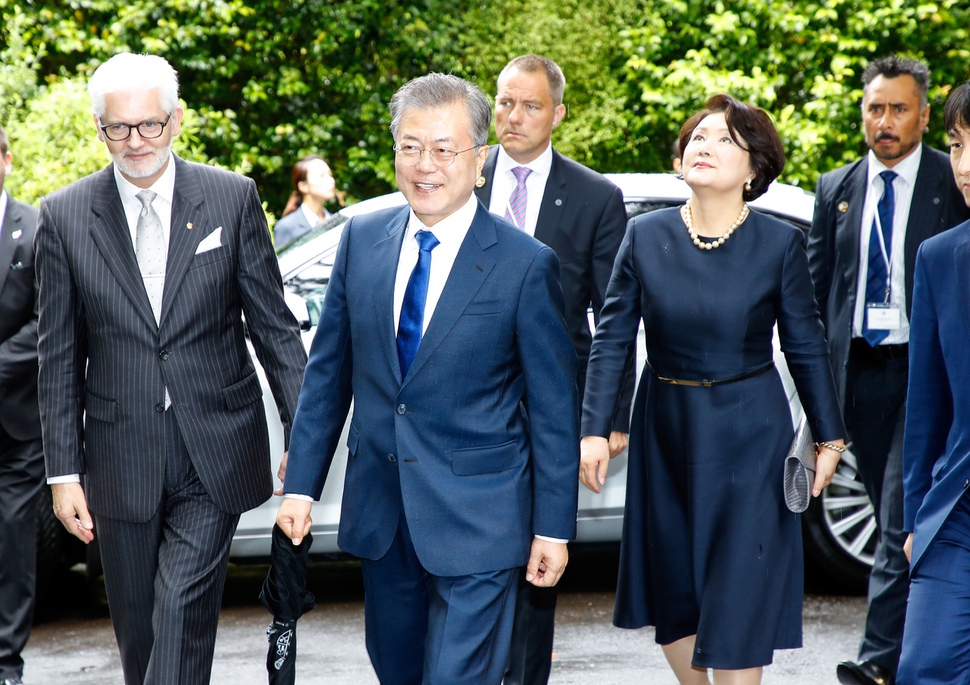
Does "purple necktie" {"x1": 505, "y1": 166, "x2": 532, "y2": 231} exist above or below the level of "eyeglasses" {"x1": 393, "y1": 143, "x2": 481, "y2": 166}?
below

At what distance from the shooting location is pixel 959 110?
3537 mm

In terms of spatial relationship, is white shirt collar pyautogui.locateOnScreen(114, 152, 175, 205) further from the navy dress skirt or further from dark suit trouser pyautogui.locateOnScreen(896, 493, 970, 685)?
dark suit trouser pyautogui.locateOnScreen(896, 493, 970, 685)

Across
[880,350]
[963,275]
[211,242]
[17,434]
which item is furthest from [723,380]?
[17,434]

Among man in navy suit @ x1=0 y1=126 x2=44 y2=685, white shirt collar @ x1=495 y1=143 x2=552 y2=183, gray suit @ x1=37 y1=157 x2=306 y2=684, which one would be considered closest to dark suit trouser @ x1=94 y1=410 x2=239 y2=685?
gray suit @ x1=37 y1=157 x2=306 y2=684

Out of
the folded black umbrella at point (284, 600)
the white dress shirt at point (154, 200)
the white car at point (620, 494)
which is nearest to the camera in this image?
the folded black umbrella at point (284, 600)

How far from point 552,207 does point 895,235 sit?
59.0 inches

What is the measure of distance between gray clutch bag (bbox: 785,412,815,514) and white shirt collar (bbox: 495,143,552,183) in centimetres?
158

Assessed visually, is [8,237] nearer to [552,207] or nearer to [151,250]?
[151,250]

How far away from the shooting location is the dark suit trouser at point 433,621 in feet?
11.5

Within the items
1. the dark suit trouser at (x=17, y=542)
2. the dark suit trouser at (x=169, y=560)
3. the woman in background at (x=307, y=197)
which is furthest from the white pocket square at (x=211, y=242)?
the woman in background at (x=307, y=197)

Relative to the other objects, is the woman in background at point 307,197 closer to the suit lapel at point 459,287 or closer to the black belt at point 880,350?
the black belt at point 880,350

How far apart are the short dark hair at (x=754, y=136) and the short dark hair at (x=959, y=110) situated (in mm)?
760

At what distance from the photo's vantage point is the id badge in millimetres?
5465

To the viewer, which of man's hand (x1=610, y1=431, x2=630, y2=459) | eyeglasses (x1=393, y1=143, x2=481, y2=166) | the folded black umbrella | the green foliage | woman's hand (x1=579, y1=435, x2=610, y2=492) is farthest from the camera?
the green foliage
